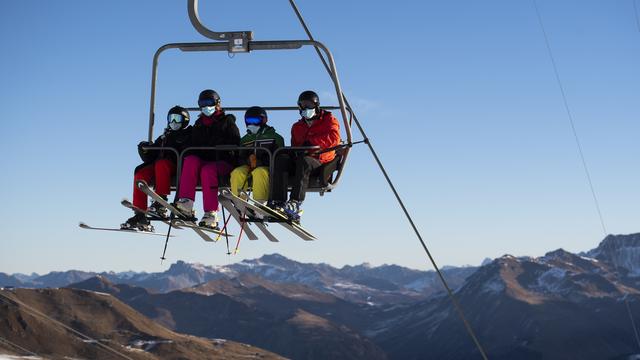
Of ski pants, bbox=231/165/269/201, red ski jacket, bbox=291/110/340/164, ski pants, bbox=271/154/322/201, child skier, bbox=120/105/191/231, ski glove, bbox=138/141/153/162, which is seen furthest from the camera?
ski glove, bbox=138/141/153/162

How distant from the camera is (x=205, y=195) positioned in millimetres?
16844

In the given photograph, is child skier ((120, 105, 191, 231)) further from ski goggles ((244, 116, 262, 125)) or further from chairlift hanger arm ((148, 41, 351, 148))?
chairlift hanger arm ((148, 41, 351, 148))

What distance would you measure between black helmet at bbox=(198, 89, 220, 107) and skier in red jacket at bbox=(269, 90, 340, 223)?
175cm

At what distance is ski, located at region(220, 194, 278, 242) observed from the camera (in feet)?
54.1

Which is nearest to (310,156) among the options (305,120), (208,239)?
(305,120)

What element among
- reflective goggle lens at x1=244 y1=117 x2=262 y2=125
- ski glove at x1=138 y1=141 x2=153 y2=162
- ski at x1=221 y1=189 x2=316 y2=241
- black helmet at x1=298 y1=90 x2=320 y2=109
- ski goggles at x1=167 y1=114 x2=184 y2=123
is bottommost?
ski at x1=221 y1=189 x2=316 y2=241

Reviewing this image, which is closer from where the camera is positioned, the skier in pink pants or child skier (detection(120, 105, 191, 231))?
the skier in pink pants

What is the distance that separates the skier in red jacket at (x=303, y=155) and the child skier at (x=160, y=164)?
2166mm

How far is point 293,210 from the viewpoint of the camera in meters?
16.6

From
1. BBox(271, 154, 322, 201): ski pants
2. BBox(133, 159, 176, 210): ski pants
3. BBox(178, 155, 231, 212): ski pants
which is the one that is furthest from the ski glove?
BBox(271, 154, 322, 201): ski pants

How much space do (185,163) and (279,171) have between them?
1943 mm

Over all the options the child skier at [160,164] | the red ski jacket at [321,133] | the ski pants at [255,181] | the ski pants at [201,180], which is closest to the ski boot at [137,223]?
the child skier at [160,164]

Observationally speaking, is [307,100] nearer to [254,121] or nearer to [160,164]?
[254,121]

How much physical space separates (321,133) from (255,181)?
177 centimetres
